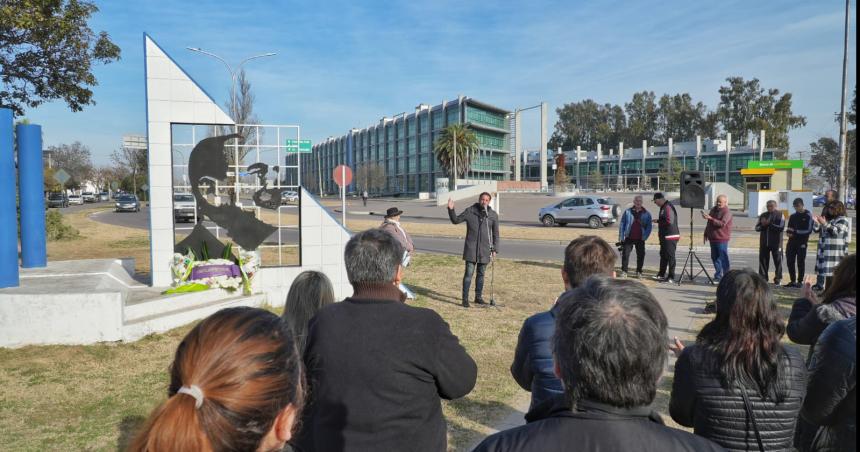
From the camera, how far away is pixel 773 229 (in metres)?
11.0

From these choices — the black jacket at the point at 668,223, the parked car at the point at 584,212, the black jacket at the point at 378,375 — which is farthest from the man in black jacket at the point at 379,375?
the parked car at the point at 584,212

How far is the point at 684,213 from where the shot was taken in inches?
1545

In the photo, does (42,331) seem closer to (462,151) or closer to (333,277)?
(333,277)

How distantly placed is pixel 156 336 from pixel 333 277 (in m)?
3.21

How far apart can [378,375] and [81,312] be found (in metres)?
6.00

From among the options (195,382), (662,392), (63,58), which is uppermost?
(63,58)

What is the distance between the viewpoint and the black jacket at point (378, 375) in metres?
2.36

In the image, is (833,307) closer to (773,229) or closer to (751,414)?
(751,414)

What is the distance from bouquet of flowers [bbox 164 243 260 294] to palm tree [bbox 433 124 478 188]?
206ft

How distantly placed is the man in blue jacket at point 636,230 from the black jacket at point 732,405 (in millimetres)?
10347

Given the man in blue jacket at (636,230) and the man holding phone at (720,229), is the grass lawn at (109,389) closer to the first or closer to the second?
the man holding phone at (720,229)

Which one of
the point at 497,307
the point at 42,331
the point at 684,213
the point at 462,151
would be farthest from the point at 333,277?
the point at 462,151

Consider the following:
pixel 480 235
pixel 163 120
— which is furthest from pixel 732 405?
pixel 163 120

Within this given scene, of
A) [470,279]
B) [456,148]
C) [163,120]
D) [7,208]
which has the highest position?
[456,148]
